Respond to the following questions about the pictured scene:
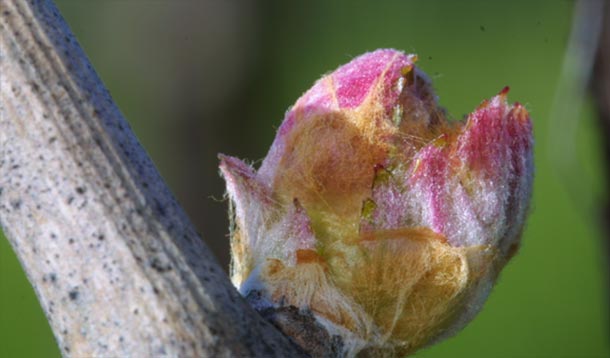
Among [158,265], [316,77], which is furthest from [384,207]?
[316,77]

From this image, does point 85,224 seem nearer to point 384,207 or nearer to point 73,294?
point 73,294

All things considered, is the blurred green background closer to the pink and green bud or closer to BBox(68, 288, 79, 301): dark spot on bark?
the pink and green bud

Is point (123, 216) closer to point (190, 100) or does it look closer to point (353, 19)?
point (190, 100)

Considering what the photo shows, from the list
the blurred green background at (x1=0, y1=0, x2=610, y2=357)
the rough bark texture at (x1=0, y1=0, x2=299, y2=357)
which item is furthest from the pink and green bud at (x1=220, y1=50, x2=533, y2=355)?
the blurred green background at (x1=0, y1=0, x2=610, y2=357)

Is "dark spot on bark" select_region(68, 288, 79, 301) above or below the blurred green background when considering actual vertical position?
below

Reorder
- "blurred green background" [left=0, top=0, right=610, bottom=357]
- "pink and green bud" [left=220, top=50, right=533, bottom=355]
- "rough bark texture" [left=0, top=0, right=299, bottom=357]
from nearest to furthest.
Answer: "rough bark texture" [left=0, top=0, right=299, bottom=357] → "pink and green bud" [left=220, top=50, right=533, bottom=355] → "blurred green background" [left=0, top=0, right=610, bottom=357]

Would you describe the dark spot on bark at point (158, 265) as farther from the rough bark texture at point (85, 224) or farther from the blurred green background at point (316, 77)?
the blurred green background at point (316, 77)

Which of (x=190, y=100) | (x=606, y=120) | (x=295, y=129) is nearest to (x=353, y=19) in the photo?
(x=190, y=100)
